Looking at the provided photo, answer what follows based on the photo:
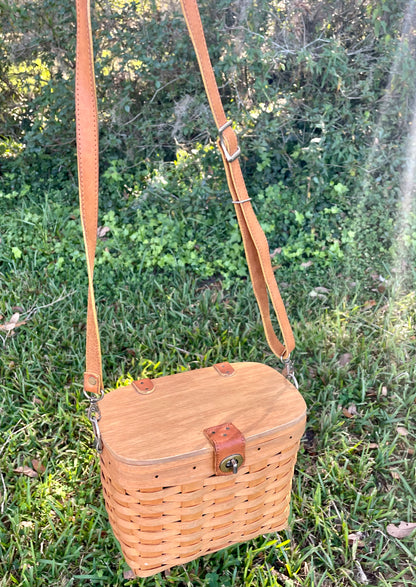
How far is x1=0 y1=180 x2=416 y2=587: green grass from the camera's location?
180cm

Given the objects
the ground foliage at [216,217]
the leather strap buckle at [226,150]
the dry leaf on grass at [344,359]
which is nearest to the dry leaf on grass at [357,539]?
the ground foliage at [216,217]

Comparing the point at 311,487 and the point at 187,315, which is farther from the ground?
the point at 187,315

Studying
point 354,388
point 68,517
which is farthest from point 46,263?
point 354,388

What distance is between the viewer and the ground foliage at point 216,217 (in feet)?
7.73

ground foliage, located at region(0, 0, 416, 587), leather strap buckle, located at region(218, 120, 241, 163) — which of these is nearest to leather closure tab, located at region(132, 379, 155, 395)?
ground foliage, located at region(0, 0, 416, 587)

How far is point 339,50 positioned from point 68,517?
319 centimetres

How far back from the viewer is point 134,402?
5.49 ft

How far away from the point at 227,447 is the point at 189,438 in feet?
0.40

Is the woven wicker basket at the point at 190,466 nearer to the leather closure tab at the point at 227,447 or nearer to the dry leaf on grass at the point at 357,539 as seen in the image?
the leather closure tab at the point at 227,447

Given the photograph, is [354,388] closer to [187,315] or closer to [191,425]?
[187,315]

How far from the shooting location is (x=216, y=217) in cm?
353

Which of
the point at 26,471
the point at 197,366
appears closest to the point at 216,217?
the point at 197,366

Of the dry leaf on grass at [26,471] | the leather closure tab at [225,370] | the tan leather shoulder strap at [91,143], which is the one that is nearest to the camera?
the tan leather shoulder strap at [91,143]

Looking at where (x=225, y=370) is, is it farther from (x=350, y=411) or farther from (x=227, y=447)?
(x=350, y=411)
